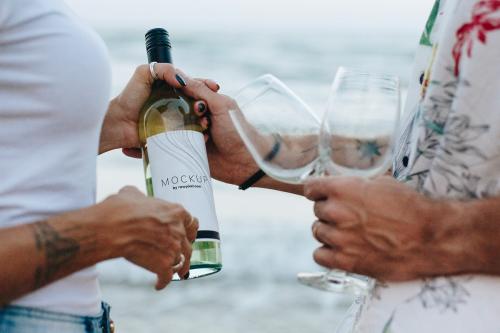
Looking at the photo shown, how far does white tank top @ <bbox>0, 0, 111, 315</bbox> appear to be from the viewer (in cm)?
141

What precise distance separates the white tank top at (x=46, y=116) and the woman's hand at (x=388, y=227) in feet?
1.38

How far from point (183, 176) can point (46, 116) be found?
0.42 metres

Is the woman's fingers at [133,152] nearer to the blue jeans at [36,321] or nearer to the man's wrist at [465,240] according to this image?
the blue jeans at [36,321]

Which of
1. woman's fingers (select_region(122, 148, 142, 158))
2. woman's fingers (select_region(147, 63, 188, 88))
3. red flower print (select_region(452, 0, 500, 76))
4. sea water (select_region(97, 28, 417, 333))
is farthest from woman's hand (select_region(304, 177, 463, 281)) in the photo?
sea water (select_region(97, 28, 417, 333))

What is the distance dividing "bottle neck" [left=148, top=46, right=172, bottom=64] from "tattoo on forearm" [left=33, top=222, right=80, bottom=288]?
0.75m

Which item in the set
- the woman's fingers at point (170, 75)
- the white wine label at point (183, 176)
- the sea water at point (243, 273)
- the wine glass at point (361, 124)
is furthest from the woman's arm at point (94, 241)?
the sea water at point (243, 273)

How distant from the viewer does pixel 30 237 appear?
1.39 m

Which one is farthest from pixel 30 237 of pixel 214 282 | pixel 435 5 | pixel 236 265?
pixel 236 265

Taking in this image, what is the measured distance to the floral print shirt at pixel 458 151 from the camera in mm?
1422

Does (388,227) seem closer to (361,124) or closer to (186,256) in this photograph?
(361,124)

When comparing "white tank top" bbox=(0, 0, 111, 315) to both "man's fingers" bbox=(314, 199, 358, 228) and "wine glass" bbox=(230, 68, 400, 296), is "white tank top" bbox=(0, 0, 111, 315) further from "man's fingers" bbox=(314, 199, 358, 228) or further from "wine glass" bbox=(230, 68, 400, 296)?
"man's fingers" bbox=(314, 199, 358, 228)

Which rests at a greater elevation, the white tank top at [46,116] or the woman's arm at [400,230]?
the white tank top at [46,116]

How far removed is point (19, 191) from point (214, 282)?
17.7 ft

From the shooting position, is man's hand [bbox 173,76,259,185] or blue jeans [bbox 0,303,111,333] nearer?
blue jeans [bbox 0,303,111,333]
